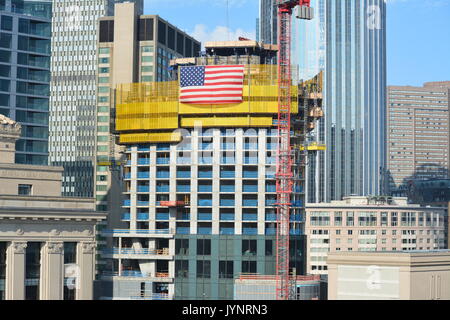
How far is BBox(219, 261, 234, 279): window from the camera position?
169 meters

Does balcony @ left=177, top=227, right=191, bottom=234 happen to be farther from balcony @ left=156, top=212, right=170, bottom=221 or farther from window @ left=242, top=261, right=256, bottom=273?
window @ left=242, top=261, right=256, bottom=273

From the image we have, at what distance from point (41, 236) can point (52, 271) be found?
538 cm

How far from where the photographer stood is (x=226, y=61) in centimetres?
18962

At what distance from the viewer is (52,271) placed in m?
129

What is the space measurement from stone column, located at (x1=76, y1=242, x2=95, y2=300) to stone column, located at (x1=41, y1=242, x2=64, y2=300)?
365cm

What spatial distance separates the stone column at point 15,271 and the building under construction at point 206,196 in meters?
43.6

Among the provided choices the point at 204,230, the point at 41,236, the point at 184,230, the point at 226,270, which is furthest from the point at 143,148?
the point at 41,236

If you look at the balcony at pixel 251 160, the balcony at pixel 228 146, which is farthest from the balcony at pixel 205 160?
the balcony at pixel 251 160

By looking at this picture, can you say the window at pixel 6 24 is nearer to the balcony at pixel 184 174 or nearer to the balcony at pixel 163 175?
the balcony at pixel 163 175

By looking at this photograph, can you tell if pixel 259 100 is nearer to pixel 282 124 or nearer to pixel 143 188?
pixel 282 124

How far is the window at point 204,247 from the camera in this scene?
564 ft

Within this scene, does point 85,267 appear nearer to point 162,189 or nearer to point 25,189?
point 25,189
